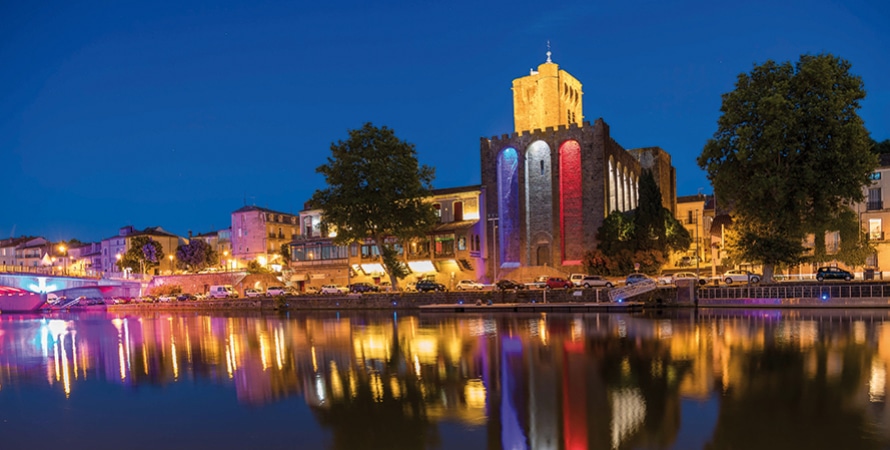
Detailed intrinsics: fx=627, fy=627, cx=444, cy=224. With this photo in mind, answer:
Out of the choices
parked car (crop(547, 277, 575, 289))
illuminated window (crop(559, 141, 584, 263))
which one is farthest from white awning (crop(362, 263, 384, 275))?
parked car (crop(547, 277, 575, 289))

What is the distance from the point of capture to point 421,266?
60.5 metres

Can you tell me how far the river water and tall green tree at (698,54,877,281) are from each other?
12.3 m

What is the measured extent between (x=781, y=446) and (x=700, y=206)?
78.4m

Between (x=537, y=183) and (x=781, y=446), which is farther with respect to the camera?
(x=537, y=183)

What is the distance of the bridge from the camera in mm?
76562

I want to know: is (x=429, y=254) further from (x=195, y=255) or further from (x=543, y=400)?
(x=543, y=400)


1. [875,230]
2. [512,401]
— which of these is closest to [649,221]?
[875,230]

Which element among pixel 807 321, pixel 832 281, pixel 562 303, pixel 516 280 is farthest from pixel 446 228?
pixel 807 321

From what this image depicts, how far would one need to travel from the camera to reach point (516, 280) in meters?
53.1

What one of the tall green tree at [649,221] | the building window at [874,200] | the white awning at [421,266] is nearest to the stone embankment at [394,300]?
the tall green tree at [649,221]

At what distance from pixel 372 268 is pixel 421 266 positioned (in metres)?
5.85

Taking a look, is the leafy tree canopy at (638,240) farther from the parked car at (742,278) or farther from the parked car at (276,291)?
the parked car at (276,291)

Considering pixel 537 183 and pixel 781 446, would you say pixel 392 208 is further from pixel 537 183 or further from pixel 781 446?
pixel 781 446

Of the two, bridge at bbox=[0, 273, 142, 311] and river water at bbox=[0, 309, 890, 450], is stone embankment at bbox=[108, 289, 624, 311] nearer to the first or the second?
river water at bbox=[0, 309, 890, 450]
